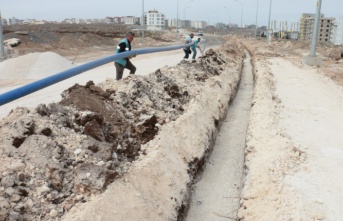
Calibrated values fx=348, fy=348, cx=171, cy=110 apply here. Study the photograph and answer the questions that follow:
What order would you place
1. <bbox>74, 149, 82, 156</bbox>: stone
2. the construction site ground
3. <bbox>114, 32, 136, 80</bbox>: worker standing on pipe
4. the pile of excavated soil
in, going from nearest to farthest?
1. the pile of excavated soil
2. the construction site ground
3. <bbox>74, 149, 82, 156</bbox>: stone
4. <bbox>114, 32, 136, 80</bbox>: worker standing on pipe

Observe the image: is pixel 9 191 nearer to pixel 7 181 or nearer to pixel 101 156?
pixel 7 181

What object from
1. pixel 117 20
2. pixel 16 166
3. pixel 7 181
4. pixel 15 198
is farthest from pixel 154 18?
pixel 15 198

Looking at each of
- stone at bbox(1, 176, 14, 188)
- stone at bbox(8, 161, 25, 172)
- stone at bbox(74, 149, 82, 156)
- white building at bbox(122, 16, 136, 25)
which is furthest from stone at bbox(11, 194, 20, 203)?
white building at bbox(122, 16, 136, 25)

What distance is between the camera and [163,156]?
5359 mm

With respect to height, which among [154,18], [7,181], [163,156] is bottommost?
[163,156]

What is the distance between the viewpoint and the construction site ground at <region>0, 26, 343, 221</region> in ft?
12.5

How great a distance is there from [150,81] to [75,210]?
490 centimetres

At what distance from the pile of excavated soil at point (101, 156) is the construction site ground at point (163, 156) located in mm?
13

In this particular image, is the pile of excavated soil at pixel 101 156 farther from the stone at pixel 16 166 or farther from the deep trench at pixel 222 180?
the deep trench at pixel 222 180

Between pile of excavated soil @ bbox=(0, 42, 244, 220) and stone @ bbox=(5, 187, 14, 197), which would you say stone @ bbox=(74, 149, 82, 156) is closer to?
pile of excavated soil @ bbox=(0, 42, 244, 220)

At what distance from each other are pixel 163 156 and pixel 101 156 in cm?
120

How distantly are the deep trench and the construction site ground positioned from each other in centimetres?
2

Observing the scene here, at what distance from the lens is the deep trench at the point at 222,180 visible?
5.46 meters

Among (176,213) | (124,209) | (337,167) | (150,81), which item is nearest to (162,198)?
(176,213)
